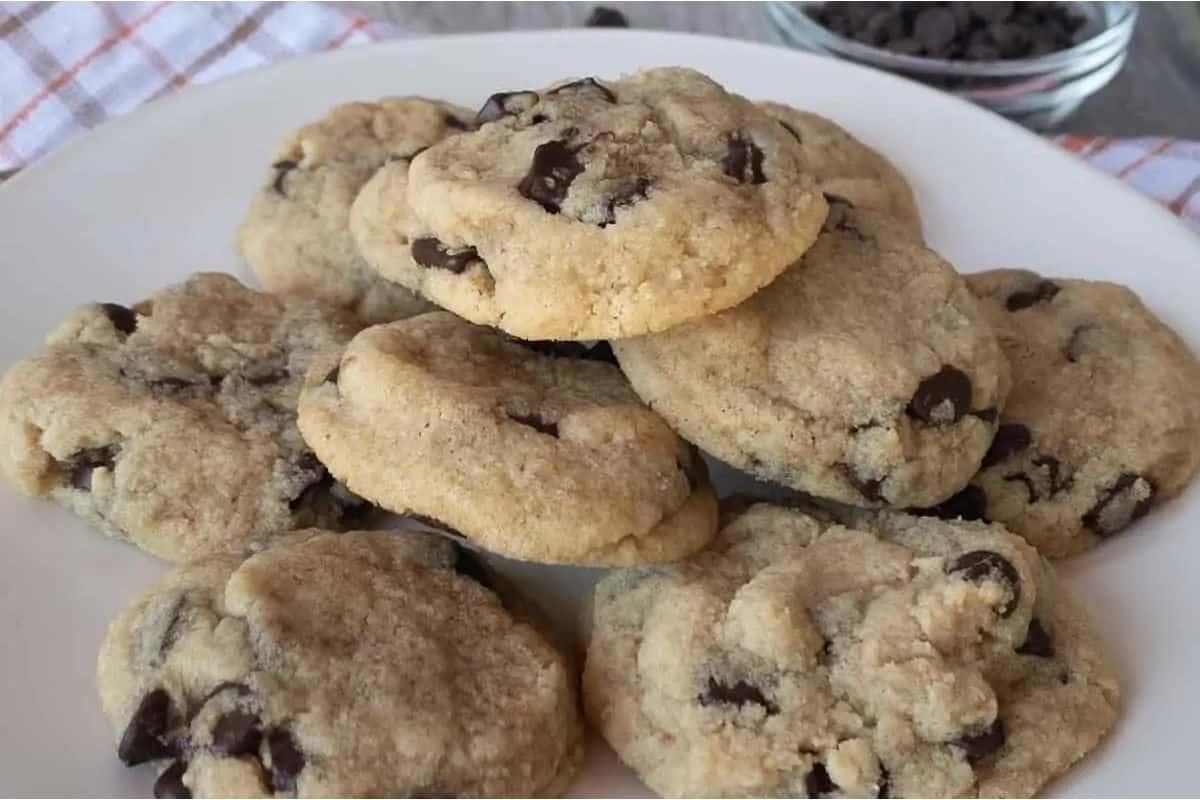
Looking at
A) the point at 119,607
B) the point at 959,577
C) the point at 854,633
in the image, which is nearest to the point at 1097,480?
the point at 959,577

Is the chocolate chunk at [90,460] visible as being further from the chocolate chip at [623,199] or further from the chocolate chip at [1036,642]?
the chocolate chip at [1036,642]

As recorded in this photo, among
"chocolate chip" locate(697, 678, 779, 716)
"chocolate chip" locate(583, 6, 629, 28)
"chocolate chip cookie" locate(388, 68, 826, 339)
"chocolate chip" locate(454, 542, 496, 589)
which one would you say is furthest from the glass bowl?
"chocolate chip" locate(697, 678, 779, 716)

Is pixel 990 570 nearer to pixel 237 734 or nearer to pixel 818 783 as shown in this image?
pixel 818 783

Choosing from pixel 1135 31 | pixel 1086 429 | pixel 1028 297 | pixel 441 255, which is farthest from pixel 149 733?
pixel 1135 31

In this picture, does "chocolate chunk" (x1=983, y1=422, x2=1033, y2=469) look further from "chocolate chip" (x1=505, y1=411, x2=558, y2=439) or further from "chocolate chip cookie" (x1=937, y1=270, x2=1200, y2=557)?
"chocolate chip" (x1=505, y1=411, x2=558, y2=439)

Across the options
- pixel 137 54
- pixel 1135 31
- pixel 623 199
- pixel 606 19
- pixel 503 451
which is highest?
pixel 623 199

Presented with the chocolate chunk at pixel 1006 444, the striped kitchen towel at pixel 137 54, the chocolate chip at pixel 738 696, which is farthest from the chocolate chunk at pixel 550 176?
the striped kitchen towel at pixel 137 54
